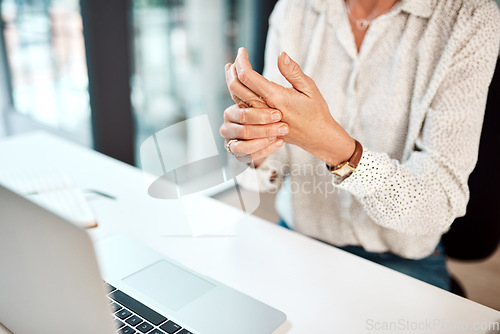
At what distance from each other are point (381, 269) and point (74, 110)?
4.95 ft

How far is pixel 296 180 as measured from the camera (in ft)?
3.19

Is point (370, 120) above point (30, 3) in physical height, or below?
below

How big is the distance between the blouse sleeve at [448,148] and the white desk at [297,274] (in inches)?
4.7

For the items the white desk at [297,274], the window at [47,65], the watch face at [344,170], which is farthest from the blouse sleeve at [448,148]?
the window at [47,65]

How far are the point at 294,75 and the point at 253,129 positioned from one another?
0.10 metres

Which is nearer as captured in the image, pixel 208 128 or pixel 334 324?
pixel 334 324

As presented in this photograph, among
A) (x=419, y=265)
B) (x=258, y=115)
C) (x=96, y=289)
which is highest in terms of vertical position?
(x=258, y=115)

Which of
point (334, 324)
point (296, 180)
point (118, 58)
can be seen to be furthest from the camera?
point (118, 58)

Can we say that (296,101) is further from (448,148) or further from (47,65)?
(47,65)

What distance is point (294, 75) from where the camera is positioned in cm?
62

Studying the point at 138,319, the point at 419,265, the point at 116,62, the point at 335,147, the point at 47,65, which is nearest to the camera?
the point at 138,319

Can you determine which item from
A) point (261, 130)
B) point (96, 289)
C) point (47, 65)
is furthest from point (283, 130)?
point (47, 65)

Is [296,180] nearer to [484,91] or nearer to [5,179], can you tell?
[484,91]

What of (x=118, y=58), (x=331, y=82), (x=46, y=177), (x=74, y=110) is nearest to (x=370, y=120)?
(x=331, y=82)
